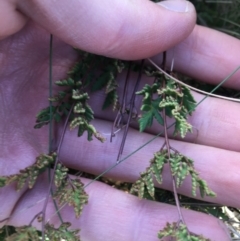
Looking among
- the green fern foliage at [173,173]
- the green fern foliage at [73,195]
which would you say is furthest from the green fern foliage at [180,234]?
the green fern foliage at [73,195]

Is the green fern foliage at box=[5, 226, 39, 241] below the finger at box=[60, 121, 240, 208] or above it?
below

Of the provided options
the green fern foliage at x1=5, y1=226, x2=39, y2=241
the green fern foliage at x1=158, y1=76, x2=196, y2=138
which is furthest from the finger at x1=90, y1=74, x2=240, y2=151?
the green fern foliage at x1=5, y1=226, x2=39, y2=241

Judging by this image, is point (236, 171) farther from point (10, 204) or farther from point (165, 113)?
point (10, 204)

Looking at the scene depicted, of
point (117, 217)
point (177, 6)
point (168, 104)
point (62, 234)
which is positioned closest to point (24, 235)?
point (62, 234)

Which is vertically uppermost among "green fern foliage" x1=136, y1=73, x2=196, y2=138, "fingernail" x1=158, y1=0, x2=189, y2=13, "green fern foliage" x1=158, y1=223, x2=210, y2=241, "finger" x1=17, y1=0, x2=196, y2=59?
"fingernail" x1=158, y1=0, x2=189, y2=13

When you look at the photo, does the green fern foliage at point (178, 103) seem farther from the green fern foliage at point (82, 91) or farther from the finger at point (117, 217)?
the finger at point (117, 217)

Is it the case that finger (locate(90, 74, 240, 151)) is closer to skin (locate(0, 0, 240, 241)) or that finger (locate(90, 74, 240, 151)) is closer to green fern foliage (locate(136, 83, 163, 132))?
skin (locate(0, 0, 240, 241))

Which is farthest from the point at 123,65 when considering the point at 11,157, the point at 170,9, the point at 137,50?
the point at 11,157

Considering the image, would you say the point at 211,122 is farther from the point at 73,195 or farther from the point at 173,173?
the point at 73,195

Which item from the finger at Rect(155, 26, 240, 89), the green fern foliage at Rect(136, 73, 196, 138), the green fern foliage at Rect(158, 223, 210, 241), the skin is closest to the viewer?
the green fern foliage at Rect(158, 223, 210, 241)
